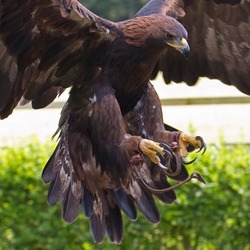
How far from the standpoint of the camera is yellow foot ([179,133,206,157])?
5344 millimetres

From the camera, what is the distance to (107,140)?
17.6ft

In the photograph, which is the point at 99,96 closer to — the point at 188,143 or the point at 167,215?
the point at 188,143

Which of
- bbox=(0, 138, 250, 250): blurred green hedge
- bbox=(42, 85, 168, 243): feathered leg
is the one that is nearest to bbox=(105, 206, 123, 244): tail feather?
bbox=(42, 85, 168, 243): feathered leg

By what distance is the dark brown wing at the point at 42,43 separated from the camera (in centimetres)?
512

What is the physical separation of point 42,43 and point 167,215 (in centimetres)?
207

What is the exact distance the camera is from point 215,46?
6.30 m

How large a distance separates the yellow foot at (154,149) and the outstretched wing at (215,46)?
4.04 feet

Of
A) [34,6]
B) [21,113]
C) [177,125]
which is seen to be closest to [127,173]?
[34,6]

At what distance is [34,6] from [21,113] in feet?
18.7

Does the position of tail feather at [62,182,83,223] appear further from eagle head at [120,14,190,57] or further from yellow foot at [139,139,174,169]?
eagle head at [120,14,190,57]

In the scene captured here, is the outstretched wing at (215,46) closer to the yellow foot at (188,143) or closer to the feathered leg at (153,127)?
the feathered leg at (153,127)

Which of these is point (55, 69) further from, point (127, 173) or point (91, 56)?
point (127, 173)

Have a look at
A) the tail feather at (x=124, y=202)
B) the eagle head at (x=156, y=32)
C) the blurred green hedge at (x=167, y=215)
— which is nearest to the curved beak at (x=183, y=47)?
the eagle head at (x=156, y=32)

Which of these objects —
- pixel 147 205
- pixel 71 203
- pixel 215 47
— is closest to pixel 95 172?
pixel 71 203
